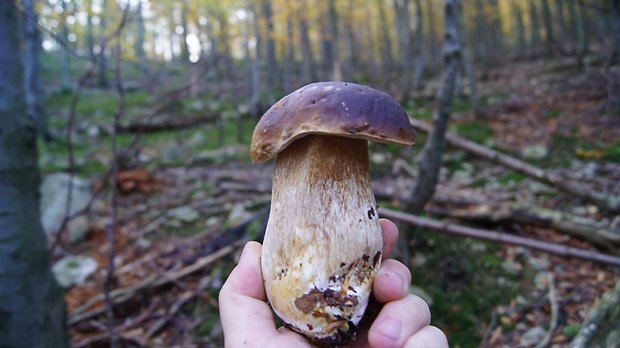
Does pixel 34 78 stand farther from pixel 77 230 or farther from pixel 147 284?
pixel 147 284

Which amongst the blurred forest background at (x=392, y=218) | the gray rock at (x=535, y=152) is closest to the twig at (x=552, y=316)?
the blurred forest background at (x=392, y=218)

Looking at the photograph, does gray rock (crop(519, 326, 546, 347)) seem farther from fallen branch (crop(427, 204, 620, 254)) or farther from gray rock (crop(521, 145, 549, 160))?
gray rock (crop(521, 145, 549, 160))

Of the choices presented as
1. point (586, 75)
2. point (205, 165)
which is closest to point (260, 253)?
point (205, 165)

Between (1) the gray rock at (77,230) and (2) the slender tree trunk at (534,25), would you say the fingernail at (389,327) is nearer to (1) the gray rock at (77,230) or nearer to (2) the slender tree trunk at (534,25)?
(1) the gray rock at (77,230)

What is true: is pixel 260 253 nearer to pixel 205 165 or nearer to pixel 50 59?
pixel 205 165

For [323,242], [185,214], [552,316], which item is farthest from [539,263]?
[185,214]
